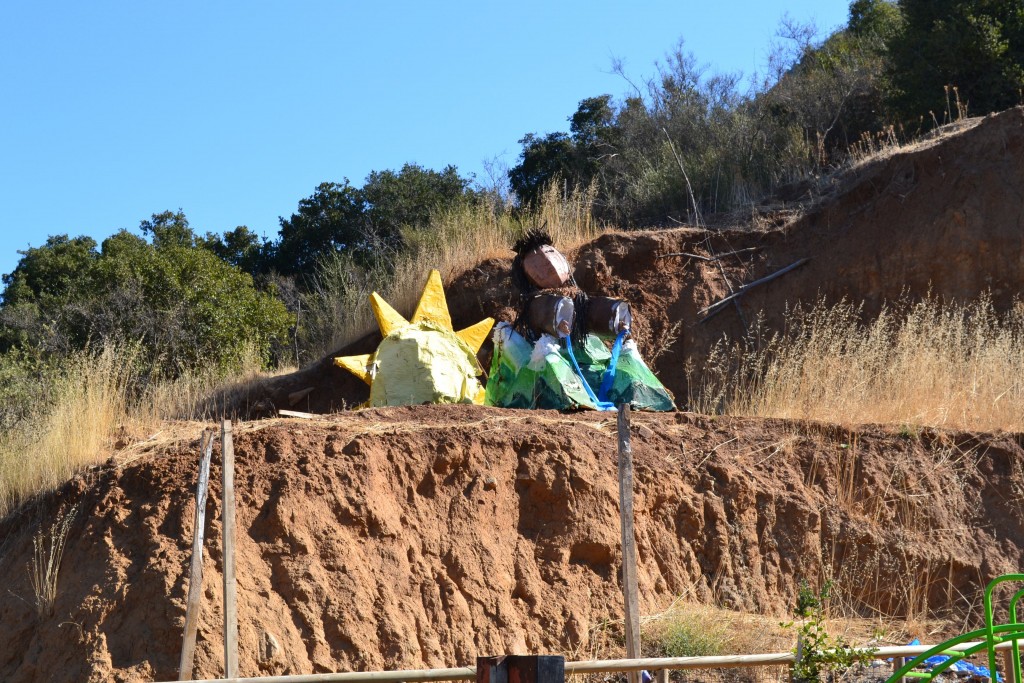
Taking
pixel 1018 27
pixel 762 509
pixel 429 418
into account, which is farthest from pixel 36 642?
pixel 1018 27

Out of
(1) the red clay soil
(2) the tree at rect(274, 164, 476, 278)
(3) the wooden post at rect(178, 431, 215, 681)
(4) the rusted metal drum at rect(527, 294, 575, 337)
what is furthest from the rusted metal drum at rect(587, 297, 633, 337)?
(2) the tree at rect(274, 164, 476, 278)

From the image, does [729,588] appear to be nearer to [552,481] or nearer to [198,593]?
[552,481]

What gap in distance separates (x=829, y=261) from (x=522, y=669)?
1004 centimetres

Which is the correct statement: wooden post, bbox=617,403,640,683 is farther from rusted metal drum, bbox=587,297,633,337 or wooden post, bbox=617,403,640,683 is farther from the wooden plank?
the wooden plank

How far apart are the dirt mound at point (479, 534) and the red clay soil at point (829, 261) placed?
14.2 feet

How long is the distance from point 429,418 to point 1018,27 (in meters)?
11.1

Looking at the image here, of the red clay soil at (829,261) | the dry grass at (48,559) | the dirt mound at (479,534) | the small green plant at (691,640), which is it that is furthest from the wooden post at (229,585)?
the red clay soil at (829,261)

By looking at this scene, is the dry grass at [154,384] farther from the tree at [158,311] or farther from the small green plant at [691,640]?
the small green plant at [691,640]

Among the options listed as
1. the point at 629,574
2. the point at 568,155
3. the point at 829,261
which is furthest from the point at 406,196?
the point at 629,574

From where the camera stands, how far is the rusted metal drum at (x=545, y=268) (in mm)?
9484

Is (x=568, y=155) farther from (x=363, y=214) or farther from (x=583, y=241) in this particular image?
(x=583, y=241)

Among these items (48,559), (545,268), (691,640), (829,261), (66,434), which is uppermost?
(829,261)

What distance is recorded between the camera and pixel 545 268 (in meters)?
9.48

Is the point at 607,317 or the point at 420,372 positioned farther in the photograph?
the point at 420,372
